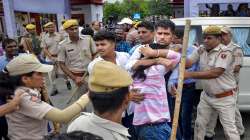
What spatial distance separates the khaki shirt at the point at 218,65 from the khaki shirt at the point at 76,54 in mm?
2007

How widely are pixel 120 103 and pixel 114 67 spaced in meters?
0.18

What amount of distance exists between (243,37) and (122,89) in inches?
164

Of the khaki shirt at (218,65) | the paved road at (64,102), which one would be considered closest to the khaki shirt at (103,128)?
the khaki shirt at (218,65)

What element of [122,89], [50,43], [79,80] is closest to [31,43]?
[50,43]

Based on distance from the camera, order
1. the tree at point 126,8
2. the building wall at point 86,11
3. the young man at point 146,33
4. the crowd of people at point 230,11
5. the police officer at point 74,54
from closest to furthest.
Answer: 1. the young man at point 146,33
2. the police officer at point 74,54
3. the crowd of people at point 230,11
4. the building wall at point 86,11
5. the tree at point 126,8

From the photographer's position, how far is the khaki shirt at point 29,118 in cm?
270

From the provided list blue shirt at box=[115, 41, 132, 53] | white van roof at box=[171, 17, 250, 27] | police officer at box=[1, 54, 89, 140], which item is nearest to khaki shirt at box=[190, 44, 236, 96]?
white van roof at box=[171, 17, 250, 27]

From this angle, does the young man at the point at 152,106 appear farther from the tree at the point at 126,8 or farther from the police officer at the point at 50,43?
the tree at the point at 126,8

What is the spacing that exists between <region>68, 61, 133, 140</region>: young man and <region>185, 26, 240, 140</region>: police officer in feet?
7.47

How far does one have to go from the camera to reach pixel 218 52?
168 inches

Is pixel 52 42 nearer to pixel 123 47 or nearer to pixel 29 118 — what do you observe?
pixel 123 47

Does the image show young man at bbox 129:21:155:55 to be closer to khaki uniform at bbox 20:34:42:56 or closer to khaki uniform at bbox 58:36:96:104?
khaki uniform at bbox 58:36:96:104

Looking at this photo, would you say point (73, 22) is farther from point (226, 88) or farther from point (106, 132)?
point (106, 132)

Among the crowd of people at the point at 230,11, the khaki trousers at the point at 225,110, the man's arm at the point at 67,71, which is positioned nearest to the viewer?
the khaki trousers at the point at 225,110
